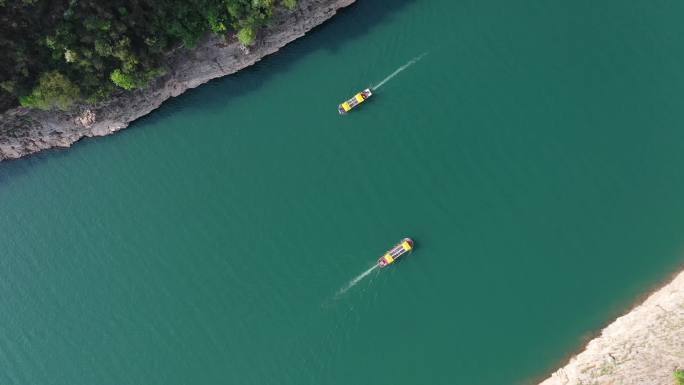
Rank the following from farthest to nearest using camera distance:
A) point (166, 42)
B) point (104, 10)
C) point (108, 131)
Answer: point (108, 131)
point (166, 42)
point (104, 10)

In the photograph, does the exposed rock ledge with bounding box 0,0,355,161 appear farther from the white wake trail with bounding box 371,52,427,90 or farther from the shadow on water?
the white wake trail with bounding box 371,52,427,90

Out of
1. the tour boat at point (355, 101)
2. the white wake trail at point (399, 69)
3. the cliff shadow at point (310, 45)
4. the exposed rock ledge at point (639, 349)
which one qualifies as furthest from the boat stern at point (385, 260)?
the cliff shadow at point (310, 45)

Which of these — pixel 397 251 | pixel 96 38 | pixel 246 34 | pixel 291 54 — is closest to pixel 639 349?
pixel 397 251

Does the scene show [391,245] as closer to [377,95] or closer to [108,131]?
[377,95]

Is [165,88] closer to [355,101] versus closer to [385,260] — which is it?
[355,101]

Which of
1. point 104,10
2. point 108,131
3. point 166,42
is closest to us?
point 104,10

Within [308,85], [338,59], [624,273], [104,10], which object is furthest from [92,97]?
[624,273]

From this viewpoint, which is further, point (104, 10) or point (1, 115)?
point (1, 115)

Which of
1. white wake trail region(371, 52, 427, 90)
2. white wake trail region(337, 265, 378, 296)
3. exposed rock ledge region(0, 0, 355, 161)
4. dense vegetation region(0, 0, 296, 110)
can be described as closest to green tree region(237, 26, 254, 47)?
dense vegetation region(0, 0, 296, 110)

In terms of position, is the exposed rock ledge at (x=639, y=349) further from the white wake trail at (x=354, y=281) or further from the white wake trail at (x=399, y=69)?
the white wake trail at (x=399, y=69)
